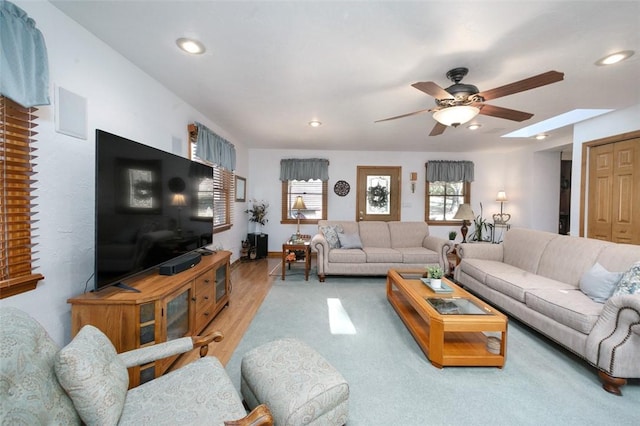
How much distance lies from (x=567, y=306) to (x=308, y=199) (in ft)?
15.4

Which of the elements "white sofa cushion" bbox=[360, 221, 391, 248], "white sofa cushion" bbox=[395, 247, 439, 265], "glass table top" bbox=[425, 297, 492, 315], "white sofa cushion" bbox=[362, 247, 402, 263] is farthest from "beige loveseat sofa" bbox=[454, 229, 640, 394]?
"white sofa cushion" bbox=[360, 221, 391, 248]

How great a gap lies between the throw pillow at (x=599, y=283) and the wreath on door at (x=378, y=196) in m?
3.97

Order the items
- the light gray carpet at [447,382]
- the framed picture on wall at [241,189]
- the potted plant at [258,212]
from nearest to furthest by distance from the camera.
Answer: the light gray carpet at [447,382]
the framed picture on wall at [241,189]
the potted plant at [258,212]

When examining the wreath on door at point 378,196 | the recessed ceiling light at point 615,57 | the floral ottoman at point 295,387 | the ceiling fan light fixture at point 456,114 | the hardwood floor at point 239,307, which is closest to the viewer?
the floral ottoman at point 295,387

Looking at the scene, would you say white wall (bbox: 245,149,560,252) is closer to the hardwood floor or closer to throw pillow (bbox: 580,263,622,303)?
the hardwood floor

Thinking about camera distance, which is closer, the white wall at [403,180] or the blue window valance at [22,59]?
the blue window valance at [22,59]

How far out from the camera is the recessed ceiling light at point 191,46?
6.44 ft

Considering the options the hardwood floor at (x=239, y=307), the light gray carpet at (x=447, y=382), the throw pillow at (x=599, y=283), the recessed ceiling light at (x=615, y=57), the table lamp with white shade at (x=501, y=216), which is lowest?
the light gray carpet at (x=447, y=382)

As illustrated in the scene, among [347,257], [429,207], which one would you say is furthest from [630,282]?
[429,207]

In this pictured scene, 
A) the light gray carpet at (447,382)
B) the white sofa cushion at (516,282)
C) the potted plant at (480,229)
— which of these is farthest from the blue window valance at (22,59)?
the potted plant at (480,229)

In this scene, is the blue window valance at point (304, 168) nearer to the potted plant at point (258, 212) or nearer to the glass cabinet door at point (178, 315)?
the potted plant at point (258, 212)

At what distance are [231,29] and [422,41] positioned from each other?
53.7 inches

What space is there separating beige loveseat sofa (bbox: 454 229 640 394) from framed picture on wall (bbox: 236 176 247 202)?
3.99 metres

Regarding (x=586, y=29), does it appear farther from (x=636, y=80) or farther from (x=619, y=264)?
(x=619, y=264)
